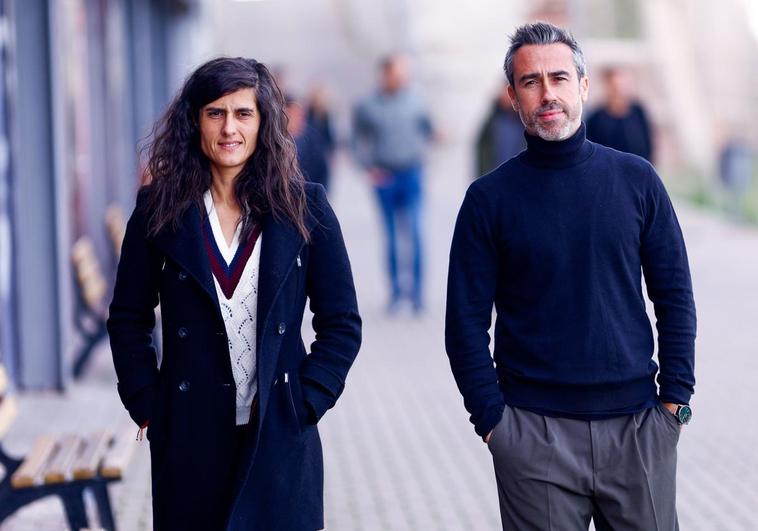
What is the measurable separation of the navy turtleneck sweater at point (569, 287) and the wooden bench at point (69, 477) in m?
1.85

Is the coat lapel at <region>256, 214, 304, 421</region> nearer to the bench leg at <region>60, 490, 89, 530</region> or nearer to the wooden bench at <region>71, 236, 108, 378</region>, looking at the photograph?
the bench leg at <region>60, 490, 89, 530</region>

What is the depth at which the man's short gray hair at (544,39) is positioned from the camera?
3.88m

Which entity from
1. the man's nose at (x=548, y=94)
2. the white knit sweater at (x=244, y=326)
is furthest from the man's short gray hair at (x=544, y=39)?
the white knit sweater at (x=244, y=326)

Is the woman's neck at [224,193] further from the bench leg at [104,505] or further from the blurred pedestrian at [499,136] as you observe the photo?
the blurred pedestrian at [499,136]

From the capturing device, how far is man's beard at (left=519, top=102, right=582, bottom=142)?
3826 millimetres

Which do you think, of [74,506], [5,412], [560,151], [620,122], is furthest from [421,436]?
[560,151]

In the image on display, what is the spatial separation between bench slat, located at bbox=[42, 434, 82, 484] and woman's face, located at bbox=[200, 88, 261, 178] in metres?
1.83

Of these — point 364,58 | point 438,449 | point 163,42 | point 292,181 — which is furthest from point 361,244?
point 364,58

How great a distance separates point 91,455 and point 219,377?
5.99ft

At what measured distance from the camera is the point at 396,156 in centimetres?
1259

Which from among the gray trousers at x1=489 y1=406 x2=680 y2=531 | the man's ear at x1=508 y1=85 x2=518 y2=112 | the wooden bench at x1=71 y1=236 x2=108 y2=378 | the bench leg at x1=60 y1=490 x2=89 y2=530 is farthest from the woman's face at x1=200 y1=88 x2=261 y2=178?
the wooden bench at x1=71 y1=236 x2=108 y2=378

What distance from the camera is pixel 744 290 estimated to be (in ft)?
47.4

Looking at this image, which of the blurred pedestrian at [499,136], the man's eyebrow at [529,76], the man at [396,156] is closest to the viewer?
the man's eyebrow at [529,76]

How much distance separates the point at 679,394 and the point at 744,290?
11.0m
